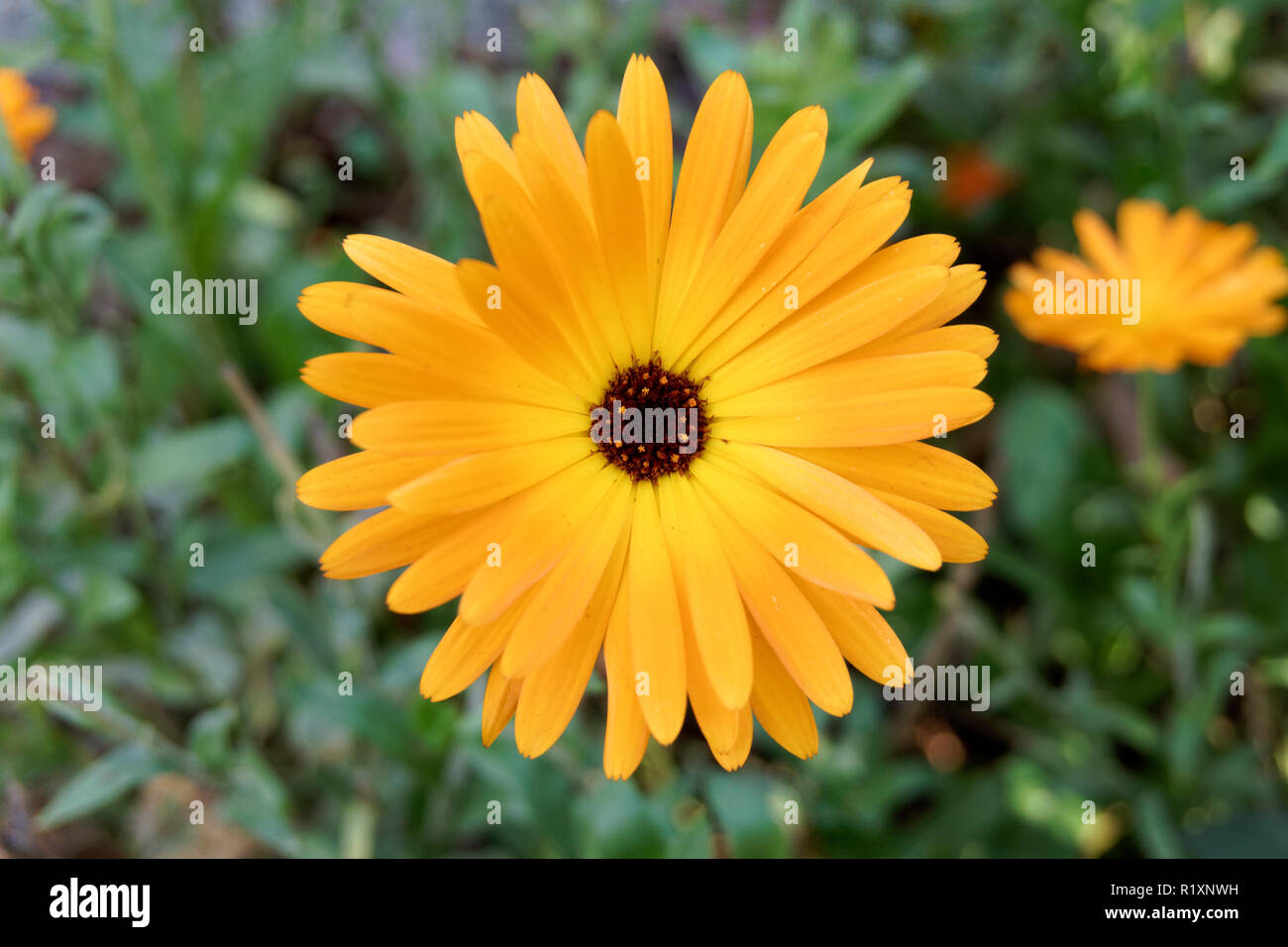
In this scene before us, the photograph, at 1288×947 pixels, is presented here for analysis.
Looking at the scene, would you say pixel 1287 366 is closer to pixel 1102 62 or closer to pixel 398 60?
pixel 1102 62

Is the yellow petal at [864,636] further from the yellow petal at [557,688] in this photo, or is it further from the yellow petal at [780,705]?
the yellow petal at [557,688]

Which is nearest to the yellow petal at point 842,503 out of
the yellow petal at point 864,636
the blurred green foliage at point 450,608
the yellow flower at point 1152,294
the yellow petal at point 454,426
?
the yellow petal at point 864,636

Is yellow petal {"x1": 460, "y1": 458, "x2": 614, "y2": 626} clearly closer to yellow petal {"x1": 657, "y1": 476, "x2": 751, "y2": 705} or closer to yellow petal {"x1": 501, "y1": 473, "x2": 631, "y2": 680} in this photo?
yellow petal {"x1": 501, "y1": 473, "x2": 631, "y2": 680}

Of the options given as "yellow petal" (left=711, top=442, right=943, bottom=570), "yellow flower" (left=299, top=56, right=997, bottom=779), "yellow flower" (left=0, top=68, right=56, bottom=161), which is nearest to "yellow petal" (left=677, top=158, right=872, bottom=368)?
"yellow flower" (left=299, top=56, right=997, bottom=779)

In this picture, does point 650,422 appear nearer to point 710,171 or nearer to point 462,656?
point 710,171

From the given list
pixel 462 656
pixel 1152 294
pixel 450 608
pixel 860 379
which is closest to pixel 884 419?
pixel 860 379
